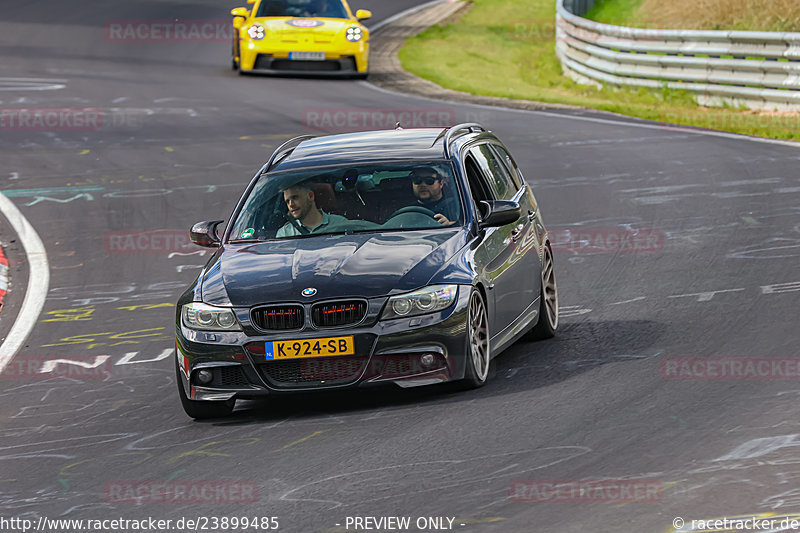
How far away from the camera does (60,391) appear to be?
968 centimetres

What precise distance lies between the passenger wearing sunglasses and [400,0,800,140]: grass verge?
38.4ft

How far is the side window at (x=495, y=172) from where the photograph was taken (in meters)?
10.2

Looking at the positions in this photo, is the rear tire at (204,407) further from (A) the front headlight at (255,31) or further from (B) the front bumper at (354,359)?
(A) the front headlight at (255,31)

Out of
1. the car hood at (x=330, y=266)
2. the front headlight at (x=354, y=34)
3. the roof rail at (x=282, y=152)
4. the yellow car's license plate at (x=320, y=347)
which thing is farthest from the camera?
the front headlight at (x=354, y=34)

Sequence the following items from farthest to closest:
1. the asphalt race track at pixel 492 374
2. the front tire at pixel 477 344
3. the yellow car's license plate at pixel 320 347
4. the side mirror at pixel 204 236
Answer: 1. the side mirror at pixel 204 236
2. the front tire at pixel 477 344
3. the yellow car's license plate at pixel 320 347
4. the asphalt race track at pixel 492 374

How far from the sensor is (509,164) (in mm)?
11055

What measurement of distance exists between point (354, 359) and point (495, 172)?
2.72m

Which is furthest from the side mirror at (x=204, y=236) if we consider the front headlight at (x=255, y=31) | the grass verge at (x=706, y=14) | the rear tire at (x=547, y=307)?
the front headlight at (x=255, y=31)

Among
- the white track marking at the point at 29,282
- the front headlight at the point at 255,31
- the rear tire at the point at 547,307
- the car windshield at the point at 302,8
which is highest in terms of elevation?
the rear tire at the point at 547,307

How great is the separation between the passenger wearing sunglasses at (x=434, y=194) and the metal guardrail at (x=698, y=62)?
1365cm

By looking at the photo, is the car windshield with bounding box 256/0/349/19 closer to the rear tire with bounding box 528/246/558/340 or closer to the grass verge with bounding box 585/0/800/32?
the grass verge with bounding box 585/0/800/32

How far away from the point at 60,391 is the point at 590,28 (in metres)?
20.8

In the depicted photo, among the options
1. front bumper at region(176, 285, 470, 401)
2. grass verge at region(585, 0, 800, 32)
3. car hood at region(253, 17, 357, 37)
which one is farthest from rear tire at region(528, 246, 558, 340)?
car hood at region(253, 17, 357, 37)

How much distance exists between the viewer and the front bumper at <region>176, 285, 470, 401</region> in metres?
8.24
